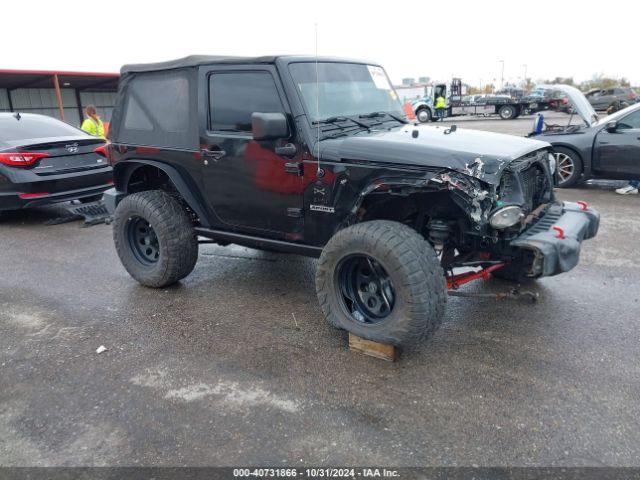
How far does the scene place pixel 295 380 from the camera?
10.8ft

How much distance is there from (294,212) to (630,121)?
23.0 feet

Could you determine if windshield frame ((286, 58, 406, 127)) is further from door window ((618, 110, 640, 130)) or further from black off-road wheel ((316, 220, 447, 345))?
door window ((618, 110, 640, 130))

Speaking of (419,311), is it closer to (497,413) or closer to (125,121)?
(497,413)

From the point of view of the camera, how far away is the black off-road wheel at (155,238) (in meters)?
4.57

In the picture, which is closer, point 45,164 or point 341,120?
point 341,120

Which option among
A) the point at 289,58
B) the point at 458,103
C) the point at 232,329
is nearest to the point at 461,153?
the point at 289,58

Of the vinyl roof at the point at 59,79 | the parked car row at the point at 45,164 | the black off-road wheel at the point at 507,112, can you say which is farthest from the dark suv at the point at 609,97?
the parked car row at the point at 45,164

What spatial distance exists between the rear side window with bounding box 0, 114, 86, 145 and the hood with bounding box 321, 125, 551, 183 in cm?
580

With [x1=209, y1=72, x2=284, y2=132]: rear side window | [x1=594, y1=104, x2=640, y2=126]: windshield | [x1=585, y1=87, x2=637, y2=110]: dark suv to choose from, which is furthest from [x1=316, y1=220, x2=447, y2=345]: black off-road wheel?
[x1=585, y1=87, x2=637, y2=110]: dark suv

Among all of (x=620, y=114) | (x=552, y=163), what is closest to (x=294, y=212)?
(x=552, y=163)

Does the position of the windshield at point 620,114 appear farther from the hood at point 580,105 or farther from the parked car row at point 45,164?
the parked car row at point 45,164

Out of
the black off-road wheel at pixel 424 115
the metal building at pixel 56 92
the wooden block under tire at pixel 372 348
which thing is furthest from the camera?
the black off-road wheel at pixel 424 115

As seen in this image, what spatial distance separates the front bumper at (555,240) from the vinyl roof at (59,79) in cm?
1959

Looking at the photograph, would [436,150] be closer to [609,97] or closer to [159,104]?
[159,104]
